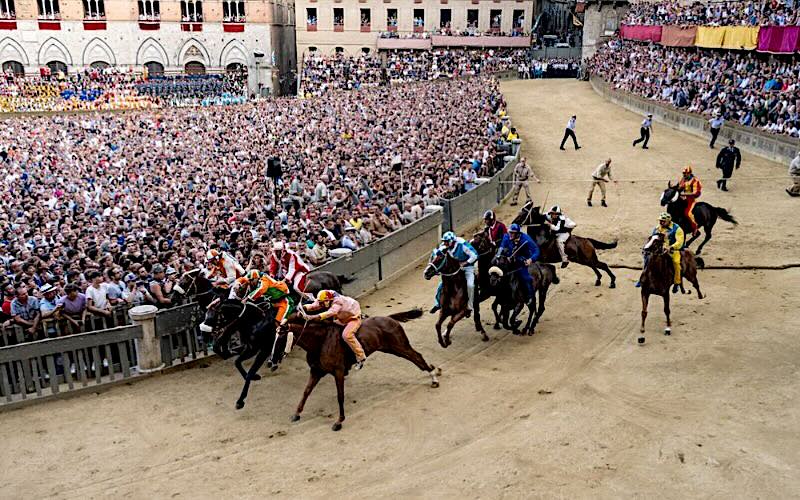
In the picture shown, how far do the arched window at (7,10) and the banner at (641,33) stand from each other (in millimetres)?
46261

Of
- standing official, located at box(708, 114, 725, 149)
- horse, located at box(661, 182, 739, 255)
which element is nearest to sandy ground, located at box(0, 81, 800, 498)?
horse, located at box(661, 182, 739, 255)

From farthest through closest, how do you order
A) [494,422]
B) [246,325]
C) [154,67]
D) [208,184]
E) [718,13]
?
1. [154,67]
2. [718,13]
3. [208,184]
4. [246,325]
5. [494,422]

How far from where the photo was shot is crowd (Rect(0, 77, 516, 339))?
1279cm

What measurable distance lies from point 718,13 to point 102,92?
38.3 meters

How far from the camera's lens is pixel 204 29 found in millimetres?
59562

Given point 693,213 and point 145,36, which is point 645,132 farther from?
point 145,36

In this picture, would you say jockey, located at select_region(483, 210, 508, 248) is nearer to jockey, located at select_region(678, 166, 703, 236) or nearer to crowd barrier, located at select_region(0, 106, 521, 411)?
crowd barrier, located at select_region(0, 106, 521, 411)

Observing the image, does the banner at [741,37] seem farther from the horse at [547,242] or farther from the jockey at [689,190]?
the horse at [547,242]

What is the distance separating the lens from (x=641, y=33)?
1838 inches

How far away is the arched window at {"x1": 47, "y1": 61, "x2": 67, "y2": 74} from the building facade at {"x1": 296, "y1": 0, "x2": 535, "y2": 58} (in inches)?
768

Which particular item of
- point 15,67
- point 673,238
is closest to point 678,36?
point 673,238

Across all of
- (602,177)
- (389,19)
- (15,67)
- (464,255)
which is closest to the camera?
(464,255)

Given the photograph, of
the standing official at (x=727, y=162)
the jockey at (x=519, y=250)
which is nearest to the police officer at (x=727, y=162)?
the standing official at (x=727, y=162)

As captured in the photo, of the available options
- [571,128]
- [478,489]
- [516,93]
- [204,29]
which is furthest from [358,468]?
[204,29]
